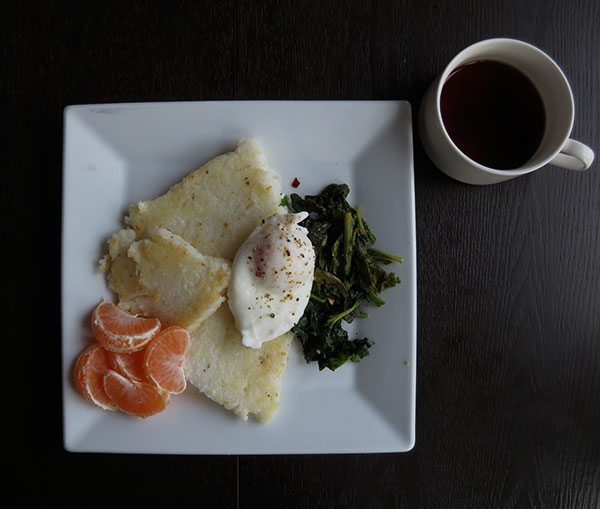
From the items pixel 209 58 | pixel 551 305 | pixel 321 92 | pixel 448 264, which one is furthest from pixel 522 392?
pixel 209 58

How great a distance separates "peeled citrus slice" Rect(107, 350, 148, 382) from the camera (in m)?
2.18

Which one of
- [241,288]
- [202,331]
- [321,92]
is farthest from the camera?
[321,92]

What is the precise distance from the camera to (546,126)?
2.23 m

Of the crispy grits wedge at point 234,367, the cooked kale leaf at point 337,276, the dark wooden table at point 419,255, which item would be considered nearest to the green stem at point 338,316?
the cooked kale leaf at point 337,276

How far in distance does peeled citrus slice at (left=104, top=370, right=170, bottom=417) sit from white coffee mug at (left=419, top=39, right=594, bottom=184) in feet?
5.71

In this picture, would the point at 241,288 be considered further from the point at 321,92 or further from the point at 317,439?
the point at 321,92

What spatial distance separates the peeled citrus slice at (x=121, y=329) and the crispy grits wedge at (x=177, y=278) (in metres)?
0.08

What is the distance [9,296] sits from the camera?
2.45 m

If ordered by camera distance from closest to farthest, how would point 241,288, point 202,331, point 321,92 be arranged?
1. point 241,288
2. point 202,331
3. point 321,92

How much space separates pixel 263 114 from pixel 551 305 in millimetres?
1820

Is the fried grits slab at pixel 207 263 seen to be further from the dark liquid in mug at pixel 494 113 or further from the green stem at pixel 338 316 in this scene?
the dark liquid in mug at pixel 494 113

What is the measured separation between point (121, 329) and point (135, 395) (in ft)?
1.03

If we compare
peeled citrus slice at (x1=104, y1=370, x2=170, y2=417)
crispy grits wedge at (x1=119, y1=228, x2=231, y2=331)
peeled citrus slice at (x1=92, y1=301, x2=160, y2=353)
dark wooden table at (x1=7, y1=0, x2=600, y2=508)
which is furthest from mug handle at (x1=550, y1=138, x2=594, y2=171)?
peeled citrus slice at (x1=104, y1=370, x2=170, y2=417)

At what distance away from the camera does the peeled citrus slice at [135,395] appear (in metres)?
2.15
